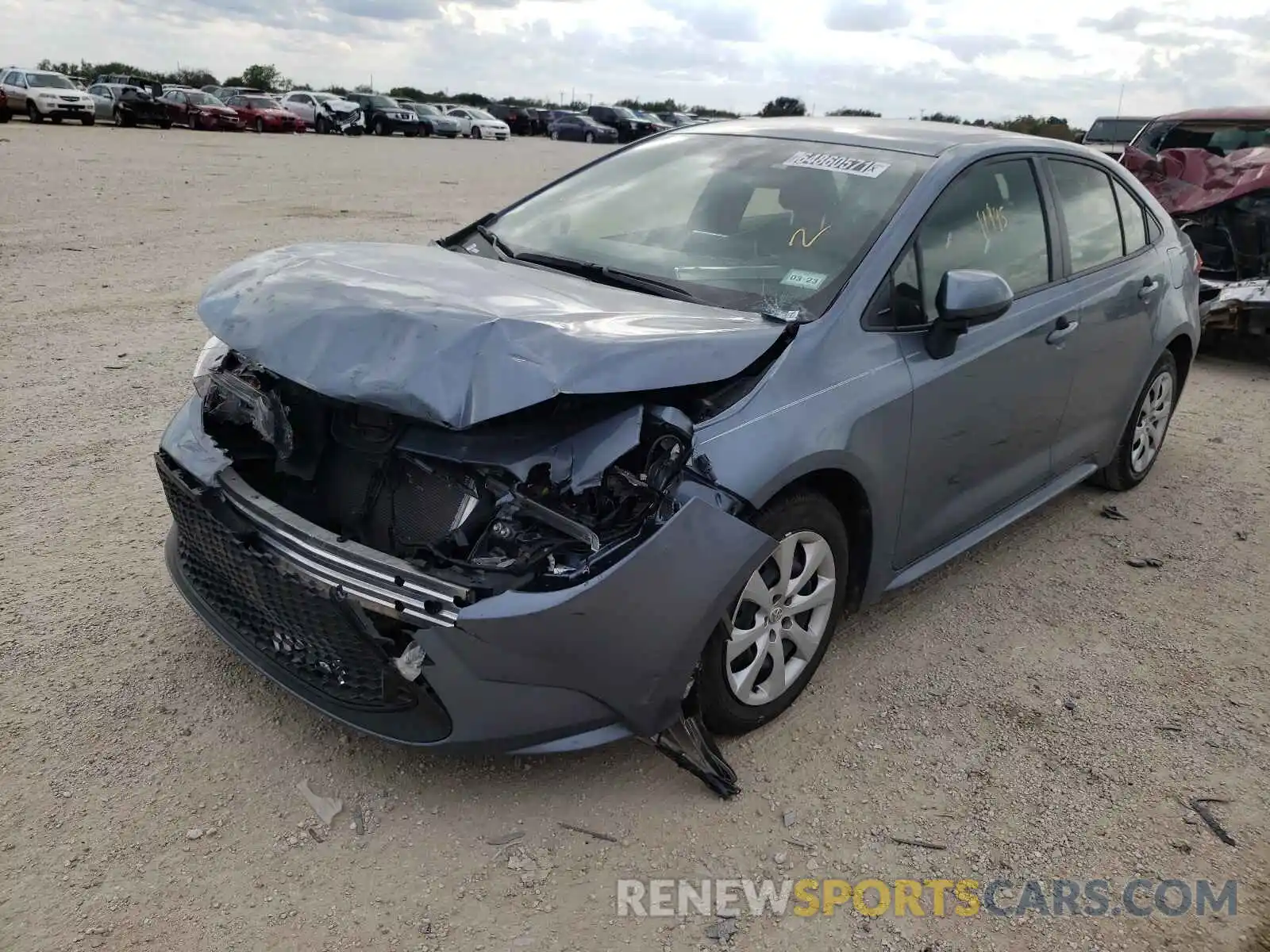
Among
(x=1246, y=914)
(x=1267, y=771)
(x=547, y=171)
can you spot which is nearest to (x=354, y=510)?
(x=1246, y=914)

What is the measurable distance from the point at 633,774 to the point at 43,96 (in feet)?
109

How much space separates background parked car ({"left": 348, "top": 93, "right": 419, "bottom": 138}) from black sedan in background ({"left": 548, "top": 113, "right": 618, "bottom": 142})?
763 cm

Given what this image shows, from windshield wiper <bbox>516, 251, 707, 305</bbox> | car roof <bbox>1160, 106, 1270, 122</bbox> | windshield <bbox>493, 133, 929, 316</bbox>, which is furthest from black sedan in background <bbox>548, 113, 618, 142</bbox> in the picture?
windshield wiper <bbox>516, 251, 707, 305</bbox>

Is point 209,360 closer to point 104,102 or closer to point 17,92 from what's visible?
point 17,92

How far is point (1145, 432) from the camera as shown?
5219 mm

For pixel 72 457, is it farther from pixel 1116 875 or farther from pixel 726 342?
pixel 1116 875

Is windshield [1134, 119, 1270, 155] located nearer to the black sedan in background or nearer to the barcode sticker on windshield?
the barcode sticker on windshield

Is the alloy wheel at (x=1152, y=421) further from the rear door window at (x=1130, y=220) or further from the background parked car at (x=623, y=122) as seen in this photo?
the background parked car at (x=623, y=122)

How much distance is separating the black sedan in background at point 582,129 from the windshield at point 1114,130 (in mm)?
30421

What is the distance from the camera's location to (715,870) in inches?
101

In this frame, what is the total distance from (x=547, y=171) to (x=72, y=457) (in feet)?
66.0

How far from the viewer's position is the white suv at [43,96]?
28.8 meters

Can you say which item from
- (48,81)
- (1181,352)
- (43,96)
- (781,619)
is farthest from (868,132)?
(48,81)

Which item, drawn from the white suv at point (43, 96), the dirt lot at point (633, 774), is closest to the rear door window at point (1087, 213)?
the dirt lot at point (633, 774)
